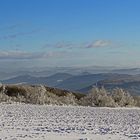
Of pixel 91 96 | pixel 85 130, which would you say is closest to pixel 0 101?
pixel 91 96

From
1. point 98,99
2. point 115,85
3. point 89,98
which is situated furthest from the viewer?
point 115,85

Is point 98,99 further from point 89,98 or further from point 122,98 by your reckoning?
point 122,98

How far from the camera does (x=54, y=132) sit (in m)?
19.3

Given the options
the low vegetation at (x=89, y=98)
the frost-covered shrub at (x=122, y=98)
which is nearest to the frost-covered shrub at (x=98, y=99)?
the low vegetation at (x=89, y=98)

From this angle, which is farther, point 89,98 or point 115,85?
point 115,85

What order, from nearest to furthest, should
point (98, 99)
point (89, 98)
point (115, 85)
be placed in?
point (98, 99) → point (89, 98) → point (115, 85)

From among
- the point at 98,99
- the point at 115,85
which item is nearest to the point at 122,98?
the point at 98,99

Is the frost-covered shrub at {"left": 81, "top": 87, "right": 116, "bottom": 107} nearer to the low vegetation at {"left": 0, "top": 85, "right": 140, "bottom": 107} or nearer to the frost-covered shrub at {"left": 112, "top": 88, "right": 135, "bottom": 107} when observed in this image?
the low vegetation at {"left": 0, "top": 85, "right": 140, "bottom": 107}

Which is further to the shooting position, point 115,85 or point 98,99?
point 115,85

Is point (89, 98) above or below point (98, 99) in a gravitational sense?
above

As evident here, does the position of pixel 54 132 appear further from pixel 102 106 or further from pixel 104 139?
pixel 102 106

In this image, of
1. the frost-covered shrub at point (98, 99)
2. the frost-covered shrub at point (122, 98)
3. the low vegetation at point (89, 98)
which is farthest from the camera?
the frost-covered shrub at point (122, 98)

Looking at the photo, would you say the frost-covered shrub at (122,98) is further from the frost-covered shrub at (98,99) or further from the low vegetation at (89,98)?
the frost-covered shrub at (98,99)

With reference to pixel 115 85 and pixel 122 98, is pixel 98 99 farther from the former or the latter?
pixel 115 85
